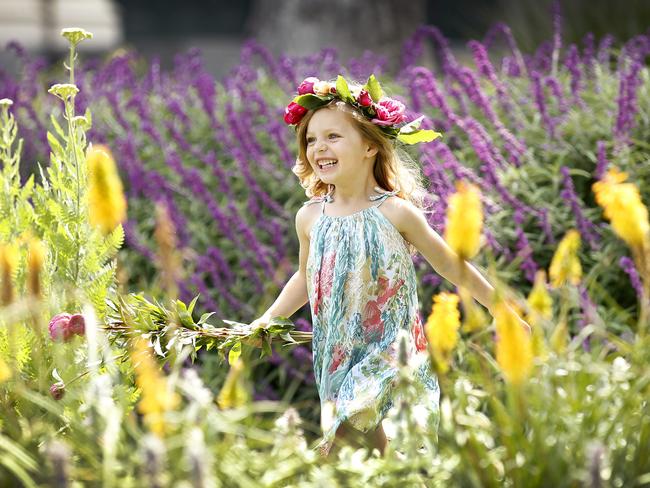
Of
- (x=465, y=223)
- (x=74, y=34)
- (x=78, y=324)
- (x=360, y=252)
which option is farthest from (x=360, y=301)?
(x=465, y=223)

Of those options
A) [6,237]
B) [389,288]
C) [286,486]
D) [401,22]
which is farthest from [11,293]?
[401,22]

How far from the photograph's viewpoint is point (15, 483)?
182cm

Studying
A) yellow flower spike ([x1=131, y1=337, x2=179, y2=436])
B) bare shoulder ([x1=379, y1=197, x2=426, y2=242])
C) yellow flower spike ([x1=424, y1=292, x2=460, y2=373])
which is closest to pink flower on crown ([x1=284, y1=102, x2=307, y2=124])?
bare shoulder ([x1=379, y1=197, x2=426, y2=242])

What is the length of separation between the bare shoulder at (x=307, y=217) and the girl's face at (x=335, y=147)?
136 mm

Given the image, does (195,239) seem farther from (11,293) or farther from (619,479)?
(619,479)

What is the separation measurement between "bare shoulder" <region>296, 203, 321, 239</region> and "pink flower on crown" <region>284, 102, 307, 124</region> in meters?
0.24

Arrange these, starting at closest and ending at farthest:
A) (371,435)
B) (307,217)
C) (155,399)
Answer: (155,399) < (371,435) < (307,217)

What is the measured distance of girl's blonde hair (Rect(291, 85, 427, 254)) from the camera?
279 cm

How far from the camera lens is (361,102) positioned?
2771 millimetres

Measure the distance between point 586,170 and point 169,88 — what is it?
8.11 ft

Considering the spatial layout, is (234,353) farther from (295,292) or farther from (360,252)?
(360,252)

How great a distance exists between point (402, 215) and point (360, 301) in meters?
0.24

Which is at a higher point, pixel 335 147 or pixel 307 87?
pixel 307 87

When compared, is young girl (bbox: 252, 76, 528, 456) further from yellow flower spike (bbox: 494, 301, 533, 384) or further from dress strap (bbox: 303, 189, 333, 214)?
yellow flower spike (bbox: 494, 301, 533, 384)
